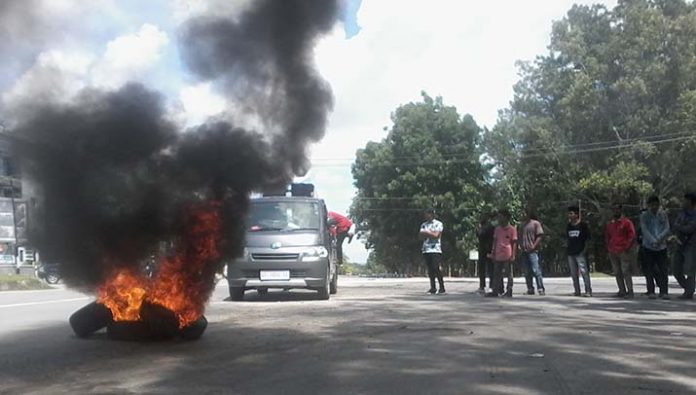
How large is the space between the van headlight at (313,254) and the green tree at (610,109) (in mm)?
25105

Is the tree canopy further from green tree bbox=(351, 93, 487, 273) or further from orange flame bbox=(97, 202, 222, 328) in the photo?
orange flame bbox=(97, 202, 222, 328)

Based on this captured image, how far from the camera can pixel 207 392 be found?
5.07 meters

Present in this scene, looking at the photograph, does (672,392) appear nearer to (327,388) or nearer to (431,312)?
(327,388)

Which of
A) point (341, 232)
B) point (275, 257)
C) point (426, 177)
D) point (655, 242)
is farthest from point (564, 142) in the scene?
point (275, 257)

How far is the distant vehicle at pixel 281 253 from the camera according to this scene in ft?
42.9

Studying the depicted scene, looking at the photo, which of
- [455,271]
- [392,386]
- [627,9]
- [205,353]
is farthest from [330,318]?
[455,271]

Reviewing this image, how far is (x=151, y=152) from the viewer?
748 centimetres

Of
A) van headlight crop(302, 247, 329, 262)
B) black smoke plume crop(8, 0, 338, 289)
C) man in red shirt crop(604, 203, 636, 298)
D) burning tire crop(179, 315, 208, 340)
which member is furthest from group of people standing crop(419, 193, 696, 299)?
→ burning tire crop(179, 315, 208, 340)

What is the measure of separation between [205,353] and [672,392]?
406cm

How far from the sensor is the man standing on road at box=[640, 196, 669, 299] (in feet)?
40.1

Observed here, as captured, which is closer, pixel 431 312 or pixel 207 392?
pixel 207 392

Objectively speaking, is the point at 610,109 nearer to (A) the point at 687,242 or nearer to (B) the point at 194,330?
(A) the point at 687,242

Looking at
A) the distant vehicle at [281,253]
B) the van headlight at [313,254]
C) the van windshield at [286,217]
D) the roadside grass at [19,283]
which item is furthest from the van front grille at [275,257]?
the roadside grass at [19,283]

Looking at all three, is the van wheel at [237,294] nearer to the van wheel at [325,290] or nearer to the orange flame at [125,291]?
the van wheel at [325,290]
